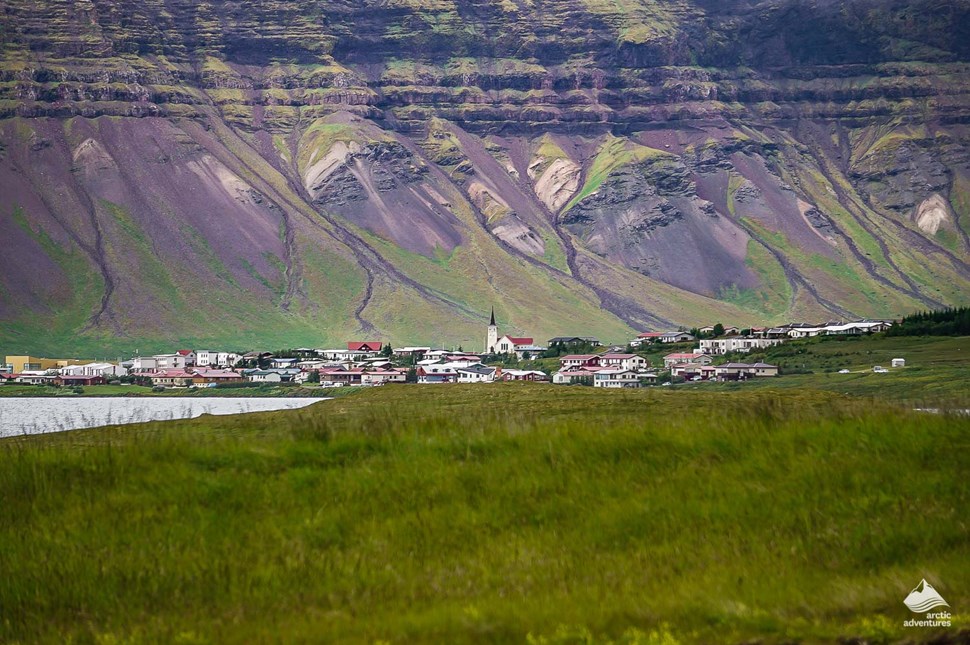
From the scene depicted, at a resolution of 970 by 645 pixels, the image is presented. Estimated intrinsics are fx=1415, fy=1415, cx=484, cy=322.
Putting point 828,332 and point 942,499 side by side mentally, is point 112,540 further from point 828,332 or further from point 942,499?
point 828,332

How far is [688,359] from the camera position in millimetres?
154875

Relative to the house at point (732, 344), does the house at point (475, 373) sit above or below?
below

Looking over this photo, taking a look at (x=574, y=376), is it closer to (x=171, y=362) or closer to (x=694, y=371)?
(x=694, y=371)

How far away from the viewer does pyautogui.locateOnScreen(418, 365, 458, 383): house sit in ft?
511

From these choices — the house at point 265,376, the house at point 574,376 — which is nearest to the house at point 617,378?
the house at point 574,376

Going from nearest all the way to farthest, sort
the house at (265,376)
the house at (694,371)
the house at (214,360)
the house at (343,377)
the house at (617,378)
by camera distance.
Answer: the house at (694,371)
the house at (617,378)
the house at (343,377)
the house at (265,376)
the house at (214,360)

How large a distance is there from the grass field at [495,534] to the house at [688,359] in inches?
5209

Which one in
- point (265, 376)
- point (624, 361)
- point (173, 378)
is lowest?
point (624, 361)

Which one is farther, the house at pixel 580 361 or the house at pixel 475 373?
the house at pixel 580 361

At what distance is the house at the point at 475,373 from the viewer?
152m

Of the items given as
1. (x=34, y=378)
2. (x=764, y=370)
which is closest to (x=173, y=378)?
(x=34, y=378)

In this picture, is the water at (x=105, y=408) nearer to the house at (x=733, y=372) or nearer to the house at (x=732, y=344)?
the house at (x=733, y=372)

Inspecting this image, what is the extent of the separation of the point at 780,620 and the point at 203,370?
16985 cm

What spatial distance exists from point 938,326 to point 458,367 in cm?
5415
